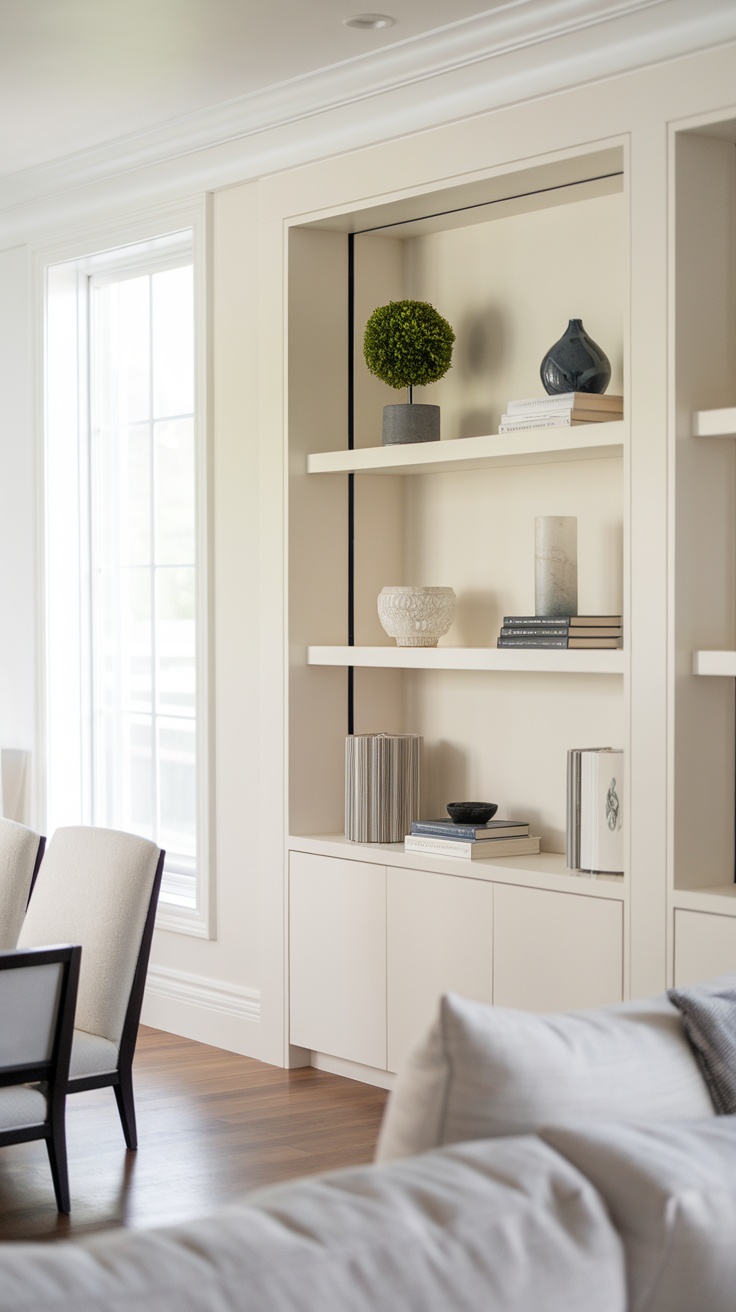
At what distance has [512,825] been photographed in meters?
4.02

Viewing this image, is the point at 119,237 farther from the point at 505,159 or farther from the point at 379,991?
the point at 379,991

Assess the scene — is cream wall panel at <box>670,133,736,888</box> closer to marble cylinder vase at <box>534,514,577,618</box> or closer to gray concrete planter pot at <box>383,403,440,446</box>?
marble cylinder vase at <box>534,514,577,618</box>

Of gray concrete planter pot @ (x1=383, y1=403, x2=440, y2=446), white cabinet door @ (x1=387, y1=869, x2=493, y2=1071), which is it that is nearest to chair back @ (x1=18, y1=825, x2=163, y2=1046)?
white cabinet door @ (x1=387, y1=869, x2=493, y2=1071)

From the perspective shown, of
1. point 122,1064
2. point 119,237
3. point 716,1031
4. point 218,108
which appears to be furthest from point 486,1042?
point 119,237

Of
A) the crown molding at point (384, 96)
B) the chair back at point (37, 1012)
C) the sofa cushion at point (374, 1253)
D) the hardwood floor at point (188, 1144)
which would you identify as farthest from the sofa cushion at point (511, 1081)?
the crown molding at point (384, 96)

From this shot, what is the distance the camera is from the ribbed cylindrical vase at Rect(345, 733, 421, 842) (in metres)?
4.31

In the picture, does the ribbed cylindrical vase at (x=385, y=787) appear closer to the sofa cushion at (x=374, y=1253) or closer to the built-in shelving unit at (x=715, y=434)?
the built-in shelving unit at (x=715, y=434)

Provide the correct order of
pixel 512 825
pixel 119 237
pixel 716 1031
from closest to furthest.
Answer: pixel 716 1031 → pixel 512 825 → pixel 119 237

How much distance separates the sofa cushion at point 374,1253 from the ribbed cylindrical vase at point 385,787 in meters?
3.07

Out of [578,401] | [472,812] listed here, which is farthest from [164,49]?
[472,812]

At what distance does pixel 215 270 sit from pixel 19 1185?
292 cm

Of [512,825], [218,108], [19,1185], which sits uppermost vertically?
[218,108]

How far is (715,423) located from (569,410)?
19.3 inches

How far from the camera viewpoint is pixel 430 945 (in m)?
4.00
